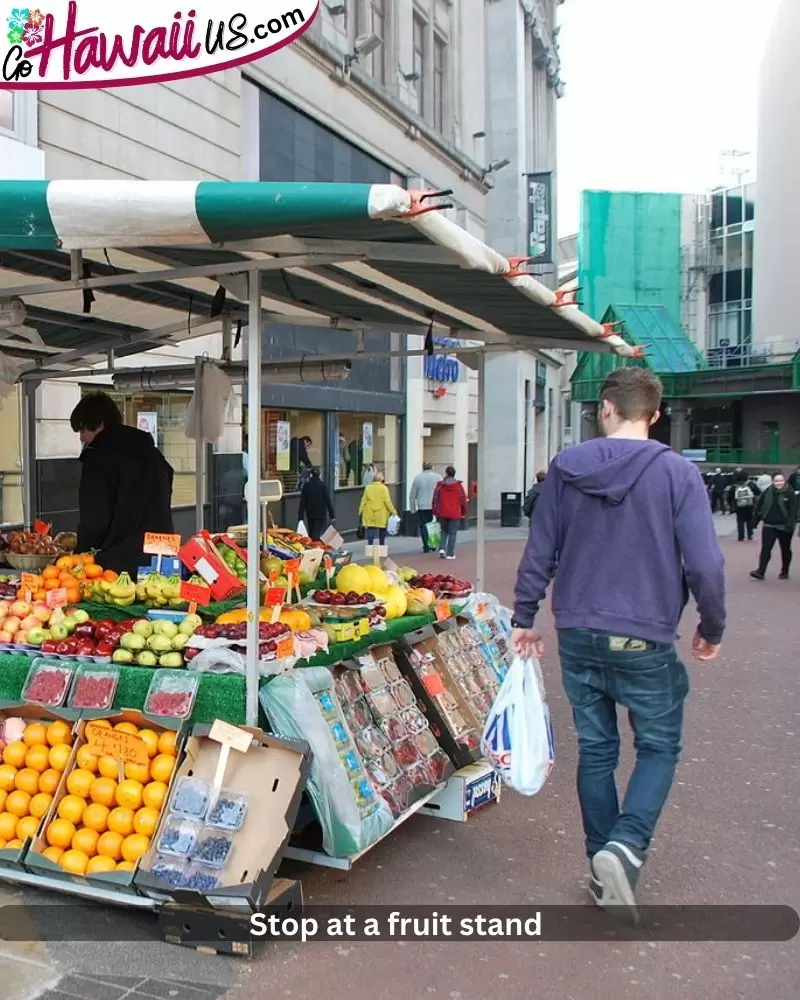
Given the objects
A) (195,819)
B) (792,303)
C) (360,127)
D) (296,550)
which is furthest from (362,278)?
(792,303)

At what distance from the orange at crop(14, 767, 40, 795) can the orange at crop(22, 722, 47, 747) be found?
0.37 ft

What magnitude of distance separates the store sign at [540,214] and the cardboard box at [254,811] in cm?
3023

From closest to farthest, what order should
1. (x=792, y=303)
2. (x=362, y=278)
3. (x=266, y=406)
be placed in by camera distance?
(x=362, y=278) → (x=266, y=406) → (x=792, y=303)

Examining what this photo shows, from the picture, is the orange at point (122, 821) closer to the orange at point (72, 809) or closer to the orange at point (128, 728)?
the orange at point (72, 809)

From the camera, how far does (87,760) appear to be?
3.92 m

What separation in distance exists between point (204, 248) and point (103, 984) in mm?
2697

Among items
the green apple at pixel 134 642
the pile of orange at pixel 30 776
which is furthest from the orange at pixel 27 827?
the green apple at pixel 134 642

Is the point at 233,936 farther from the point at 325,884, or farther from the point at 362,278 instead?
the point at 362,278

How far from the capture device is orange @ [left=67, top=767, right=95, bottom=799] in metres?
3.86

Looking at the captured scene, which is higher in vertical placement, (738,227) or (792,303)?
(738,227)

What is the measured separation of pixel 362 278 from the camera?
478 cm

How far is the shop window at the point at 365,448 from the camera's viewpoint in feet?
66.6

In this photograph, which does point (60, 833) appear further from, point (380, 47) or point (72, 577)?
point (380, 47)

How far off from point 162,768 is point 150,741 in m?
0.13
